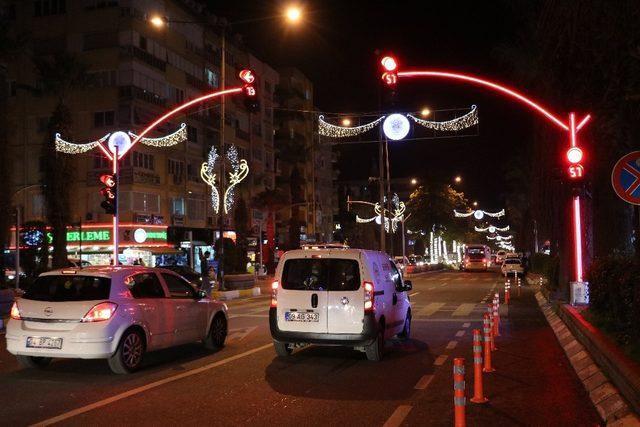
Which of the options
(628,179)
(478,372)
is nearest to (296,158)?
(628,179)

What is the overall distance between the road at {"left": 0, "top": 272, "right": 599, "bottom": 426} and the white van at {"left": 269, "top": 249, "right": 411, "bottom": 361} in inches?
16.6

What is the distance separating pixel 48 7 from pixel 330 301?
44.8 metres

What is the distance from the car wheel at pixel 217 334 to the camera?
12430mm

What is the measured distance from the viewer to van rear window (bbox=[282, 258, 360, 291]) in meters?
11.0

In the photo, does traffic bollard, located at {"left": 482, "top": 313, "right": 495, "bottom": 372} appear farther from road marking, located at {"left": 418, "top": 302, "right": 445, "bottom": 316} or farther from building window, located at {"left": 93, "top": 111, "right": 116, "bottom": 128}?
building window, located at {"left": 93, "top": 111, "right": 116, "bottom": 128}

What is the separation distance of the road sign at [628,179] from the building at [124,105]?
1408 inches

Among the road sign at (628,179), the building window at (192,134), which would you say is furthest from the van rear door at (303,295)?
the building window at (192,134)

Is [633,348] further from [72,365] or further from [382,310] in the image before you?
[72,365]

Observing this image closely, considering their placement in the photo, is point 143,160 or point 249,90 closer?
point 249,90

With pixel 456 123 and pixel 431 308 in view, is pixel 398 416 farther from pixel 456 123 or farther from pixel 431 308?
pixel 456 123

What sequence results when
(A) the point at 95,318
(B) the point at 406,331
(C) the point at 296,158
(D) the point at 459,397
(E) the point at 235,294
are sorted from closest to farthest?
1. (D) the point at 459,397
2. (A) the point at 95,318
3. (B) the point at 406,331
4. (E) the point at 235,294
5. (C) the point at 296,158

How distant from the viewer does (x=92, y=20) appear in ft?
152

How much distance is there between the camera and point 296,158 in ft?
249

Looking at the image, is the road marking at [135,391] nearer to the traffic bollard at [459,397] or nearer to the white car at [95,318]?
the white car at [95,318]
